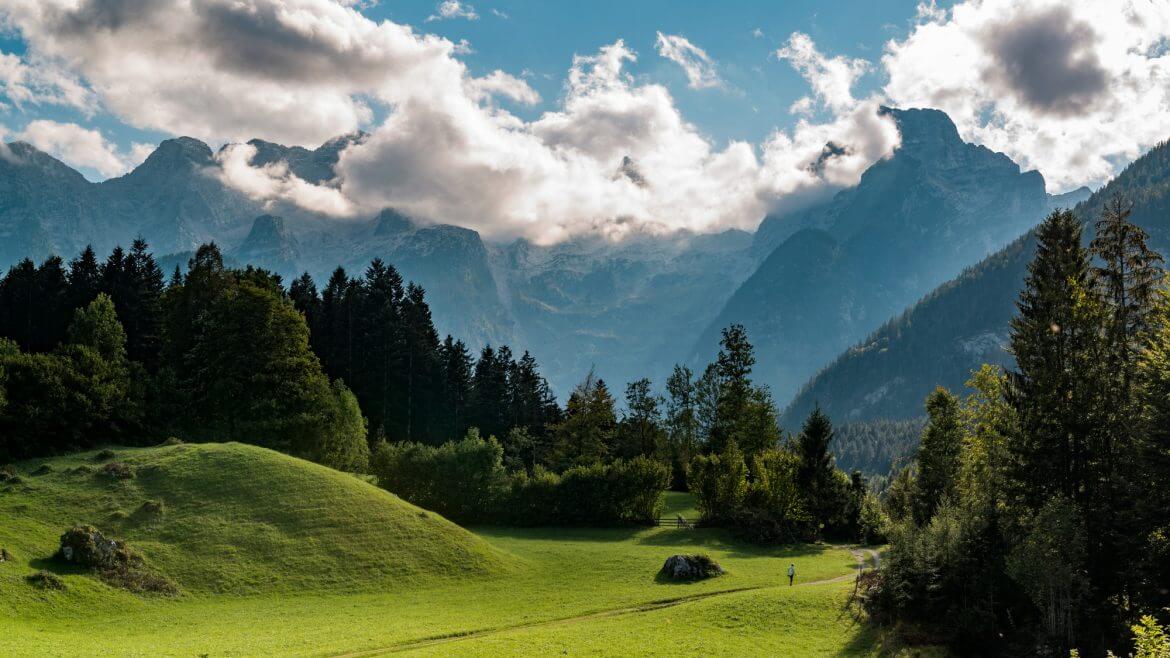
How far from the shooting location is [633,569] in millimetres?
57625

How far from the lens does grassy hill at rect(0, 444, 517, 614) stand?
47.4m

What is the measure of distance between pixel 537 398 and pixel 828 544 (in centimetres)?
7558

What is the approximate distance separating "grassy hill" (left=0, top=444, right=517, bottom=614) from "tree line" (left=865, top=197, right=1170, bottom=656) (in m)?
33.1

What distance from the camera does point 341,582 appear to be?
1992 inches

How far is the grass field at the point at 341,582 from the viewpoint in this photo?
38281mm

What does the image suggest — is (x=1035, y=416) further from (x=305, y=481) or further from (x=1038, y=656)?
(x=305, y=481)

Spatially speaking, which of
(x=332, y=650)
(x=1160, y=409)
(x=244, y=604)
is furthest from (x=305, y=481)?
(x=1160, y=409)

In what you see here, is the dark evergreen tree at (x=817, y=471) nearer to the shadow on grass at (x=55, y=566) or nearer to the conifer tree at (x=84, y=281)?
the shadow on grass at (x=55, y=566)

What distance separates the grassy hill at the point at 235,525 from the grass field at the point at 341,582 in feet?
0.49

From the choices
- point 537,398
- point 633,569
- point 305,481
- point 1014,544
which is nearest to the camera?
point 1014,544

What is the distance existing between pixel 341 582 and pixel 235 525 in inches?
413

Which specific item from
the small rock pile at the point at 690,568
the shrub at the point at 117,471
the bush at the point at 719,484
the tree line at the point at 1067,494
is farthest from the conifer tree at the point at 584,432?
the tree line at the point at 1067,494

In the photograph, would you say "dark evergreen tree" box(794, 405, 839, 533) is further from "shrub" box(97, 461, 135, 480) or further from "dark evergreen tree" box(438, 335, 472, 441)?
"dark evergreen tree" box(438, 335, 472, 441)

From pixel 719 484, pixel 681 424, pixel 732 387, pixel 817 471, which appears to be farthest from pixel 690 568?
pixel 681 424
